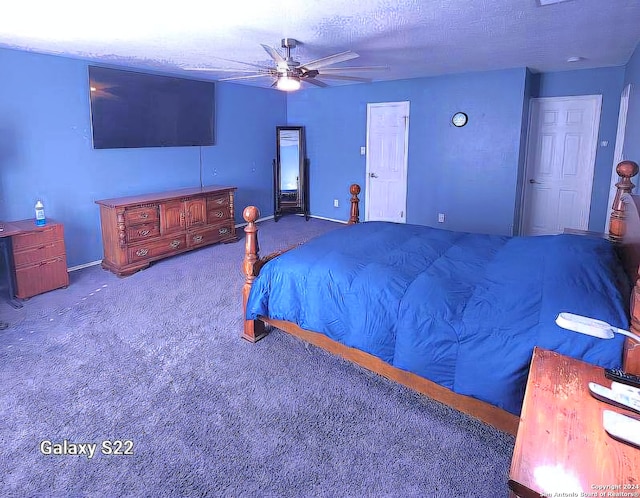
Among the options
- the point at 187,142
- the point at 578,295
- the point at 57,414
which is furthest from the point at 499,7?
the point at 187,142

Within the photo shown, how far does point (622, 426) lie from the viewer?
1054mm

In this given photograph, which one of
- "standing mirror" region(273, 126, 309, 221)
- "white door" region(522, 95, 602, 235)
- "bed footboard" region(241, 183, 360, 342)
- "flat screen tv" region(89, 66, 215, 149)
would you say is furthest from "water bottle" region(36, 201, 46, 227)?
"white door" region(522, 95, 602, 235)

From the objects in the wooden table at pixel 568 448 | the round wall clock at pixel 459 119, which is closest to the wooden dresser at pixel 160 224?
the round wall clock at pixel 459 119

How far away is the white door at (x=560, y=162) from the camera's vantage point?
5.05 meters

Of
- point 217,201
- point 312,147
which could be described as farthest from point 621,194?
point 312,147

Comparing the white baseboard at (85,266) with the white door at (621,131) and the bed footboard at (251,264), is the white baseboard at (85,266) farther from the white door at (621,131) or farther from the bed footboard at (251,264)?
the white door at (621,131)

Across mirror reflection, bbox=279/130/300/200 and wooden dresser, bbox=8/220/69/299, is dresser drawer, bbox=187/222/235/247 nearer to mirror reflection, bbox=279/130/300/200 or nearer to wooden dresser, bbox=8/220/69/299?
wooden dresser, bbox=8/220/69/299

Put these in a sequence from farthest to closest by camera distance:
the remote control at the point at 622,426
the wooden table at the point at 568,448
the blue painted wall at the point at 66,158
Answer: the blue painted wall at the point at 66,158, the remote control at the point at 622,426, the wooden table at the point at 568,448

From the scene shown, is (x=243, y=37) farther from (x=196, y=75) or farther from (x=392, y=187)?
(x=392, y=187)

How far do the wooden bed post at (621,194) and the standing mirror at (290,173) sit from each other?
4798 millimetres

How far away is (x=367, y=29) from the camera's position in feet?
10.5

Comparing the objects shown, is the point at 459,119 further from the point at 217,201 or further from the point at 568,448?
the point at 568,448

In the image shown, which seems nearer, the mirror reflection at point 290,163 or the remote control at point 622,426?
the remote control at point 622,426
